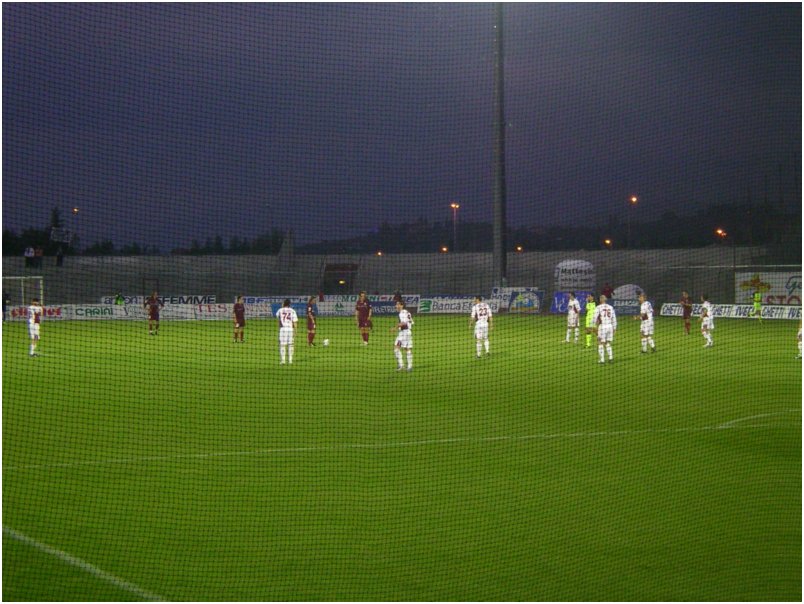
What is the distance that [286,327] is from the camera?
70.6 feet

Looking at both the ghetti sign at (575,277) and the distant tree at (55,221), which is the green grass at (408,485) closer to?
the distant tree at (55,221)

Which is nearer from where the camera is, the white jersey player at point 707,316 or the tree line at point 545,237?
the white jersey player at point 707,316

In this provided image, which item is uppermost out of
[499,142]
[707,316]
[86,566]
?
[499,142]

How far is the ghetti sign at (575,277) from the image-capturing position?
44.4 metres

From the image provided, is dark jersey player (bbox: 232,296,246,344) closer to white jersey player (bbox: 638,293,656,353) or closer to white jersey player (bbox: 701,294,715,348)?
white jersey player (bbox: 638,293,656,353)

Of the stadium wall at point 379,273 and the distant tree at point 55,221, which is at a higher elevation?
the distant tree at point 55,221

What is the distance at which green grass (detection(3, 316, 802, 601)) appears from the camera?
6.64m

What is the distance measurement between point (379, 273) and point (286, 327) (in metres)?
28.3

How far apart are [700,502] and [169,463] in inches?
228

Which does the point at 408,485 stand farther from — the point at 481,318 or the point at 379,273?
the point at 379,273

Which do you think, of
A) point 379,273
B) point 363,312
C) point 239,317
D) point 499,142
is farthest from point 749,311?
point 379,273

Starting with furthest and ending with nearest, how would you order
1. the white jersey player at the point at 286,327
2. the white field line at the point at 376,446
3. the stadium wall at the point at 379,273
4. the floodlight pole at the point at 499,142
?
the stadium wall at the point at 379,273 < the floodlight pole at the point at 499,142 < the white jersey player at the point at 286,327 < the white field line at the point at 376,446

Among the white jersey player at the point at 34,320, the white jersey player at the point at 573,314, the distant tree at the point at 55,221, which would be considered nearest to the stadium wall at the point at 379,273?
the distant tree at the point at 55,221

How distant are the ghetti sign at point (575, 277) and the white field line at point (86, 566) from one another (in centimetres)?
3808
